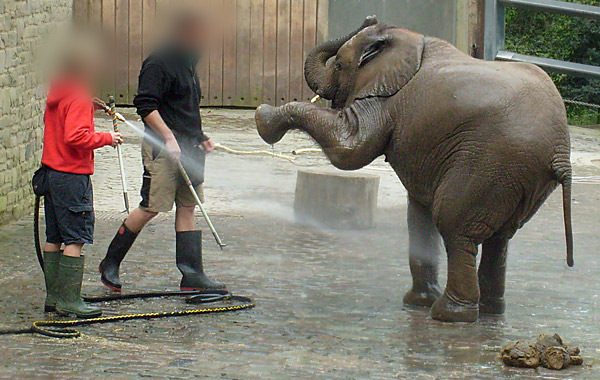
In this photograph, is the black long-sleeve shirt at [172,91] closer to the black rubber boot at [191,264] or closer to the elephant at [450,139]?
the elephant at [450,139]

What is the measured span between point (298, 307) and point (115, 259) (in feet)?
4.21

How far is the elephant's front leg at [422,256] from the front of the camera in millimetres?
7098

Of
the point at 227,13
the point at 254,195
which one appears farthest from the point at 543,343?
the point at 254,195

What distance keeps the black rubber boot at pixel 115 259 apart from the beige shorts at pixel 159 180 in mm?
263

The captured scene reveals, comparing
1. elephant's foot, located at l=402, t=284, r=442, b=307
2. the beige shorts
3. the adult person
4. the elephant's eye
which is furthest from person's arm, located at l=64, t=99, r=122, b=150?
elephant's foot, located at l=402, t=284, r=442, b=307

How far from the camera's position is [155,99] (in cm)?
699

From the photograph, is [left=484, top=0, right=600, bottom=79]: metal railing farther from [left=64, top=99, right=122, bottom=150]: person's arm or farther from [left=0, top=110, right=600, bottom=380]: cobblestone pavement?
[left=64, top=99, right=122, bottom=150]: person's arm

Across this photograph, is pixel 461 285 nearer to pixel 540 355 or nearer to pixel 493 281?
pixel 493 281

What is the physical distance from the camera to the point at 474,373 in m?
5.69

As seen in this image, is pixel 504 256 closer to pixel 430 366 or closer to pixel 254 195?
pixel 430 366

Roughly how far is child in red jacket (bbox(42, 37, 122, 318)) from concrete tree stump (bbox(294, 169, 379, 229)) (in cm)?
373

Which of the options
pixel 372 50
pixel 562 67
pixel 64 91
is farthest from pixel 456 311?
pixel 562 67

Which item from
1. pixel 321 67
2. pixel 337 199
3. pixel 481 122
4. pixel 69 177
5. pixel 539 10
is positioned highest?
pixel 321 67

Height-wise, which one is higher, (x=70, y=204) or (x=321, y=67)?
(x=321, y=67)
